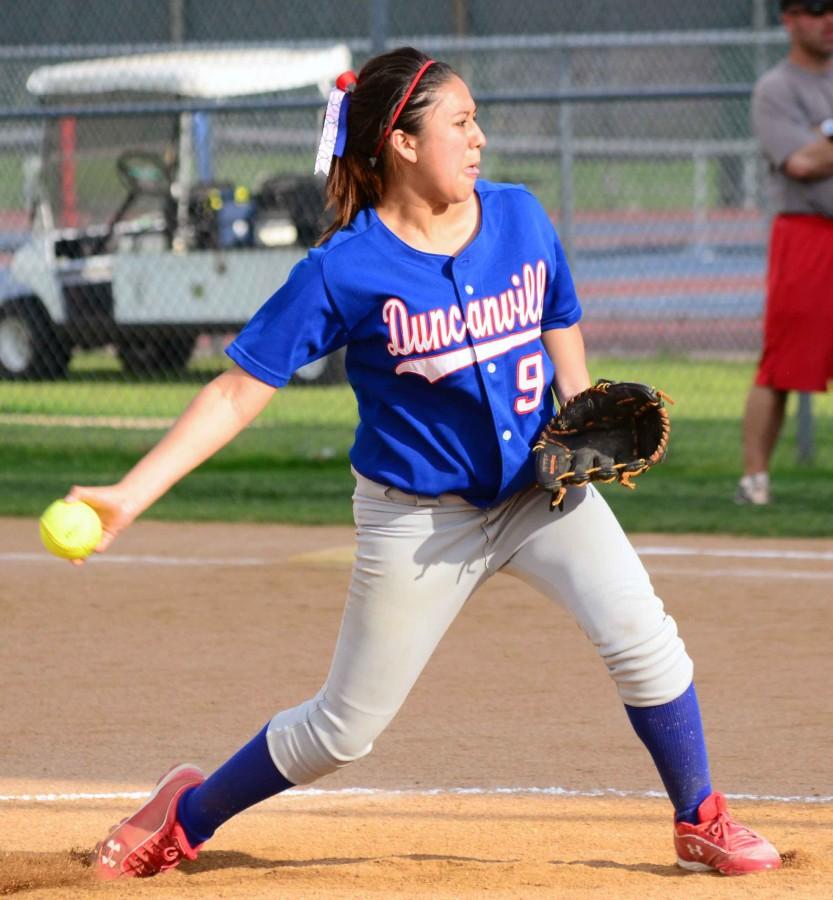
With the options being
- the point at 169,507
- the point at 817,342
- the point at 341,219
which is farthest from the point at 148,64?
the point at 341,219

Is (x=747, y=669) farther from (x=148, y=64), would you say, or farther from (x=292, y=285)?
(x=148, y=64)

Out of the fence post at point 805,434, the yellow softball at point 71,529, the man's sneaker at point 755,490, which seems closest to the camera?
the yellow softball at point 71,529

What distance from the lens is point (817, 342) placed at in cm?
758

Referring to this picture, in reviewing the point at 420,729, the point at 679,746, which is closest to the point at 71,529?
the point at 679,746

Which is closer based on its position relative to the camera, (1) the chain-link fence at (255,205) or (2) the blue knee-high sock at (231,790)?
(2) the blue knee-high sock at (231,790)

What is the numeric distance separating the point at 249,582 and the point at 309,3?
16.0 meters

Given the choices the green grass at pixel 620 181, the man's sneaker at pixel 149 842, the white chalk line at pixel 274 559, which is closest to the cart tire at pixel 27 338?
the green grass at pixel 620 181

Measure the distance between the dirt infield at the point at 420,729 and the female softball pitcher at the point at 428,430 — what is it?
0.29 metres

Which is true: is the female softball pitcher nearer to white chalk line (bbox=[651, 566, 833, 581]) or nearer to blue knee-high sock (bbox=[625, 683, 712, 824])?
blue knee-high sock (bbox=[625, 683, 712, 824])

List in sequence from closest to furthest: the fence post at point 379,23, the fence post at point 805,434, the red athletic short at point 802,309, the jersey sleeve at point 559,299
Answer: the jersey sleeve at point 559,299 → the red athletic short at point 802,309 → the fence post at point 805,434 → the fence post at point 379,23

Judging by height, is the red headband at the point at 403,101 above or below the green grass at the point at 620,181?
above

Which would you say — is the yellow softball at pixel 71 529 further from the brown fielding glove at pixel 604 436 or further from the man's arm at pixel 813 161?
the man's arm at pixel 813 161

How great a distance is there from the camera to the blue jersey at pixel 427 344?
11.1 ft

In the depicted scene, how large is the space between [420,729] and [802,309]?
3.53 metres
